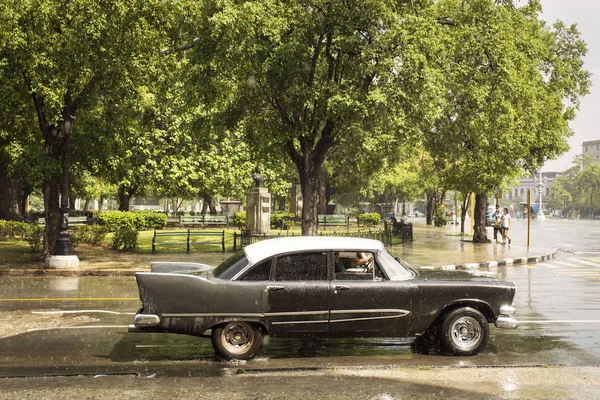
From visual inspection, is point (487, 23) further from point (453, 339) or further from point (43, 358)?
point (43, 358)

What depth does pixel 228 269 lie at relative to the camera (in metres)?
8.32

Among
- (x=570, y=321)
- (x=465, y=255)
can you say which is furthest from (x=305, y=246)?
(x=465, y=255)

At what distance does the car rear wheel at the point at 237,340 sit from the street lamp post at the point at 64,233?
38.7ft

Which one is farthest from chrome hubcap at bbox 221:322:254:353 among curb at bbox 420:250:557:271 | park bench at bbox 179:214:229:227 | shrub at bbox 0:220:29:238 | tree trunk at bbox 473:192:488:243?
park bench at bbox 179:214:229:227

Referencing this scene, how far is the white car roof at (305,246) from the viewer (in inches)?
323

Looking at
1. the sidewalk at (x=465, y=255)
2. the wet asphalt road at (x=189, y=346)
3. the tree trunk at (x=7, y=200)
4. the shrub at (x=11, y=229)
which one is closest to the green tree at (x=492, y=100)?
the sidewalk at (x=465, y=255)

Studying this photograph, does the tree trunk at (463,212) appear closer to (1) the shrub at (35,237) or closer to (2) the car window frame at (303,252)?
(1) the shrub at (35,237)

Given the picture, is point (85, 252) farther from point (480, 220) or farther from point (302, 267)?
point (480, 220)

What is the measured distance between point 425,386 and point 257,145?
1916cm

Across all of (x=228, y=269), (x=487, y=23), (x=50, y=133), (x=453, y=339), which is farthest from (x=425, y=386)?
(x=487, y=23)

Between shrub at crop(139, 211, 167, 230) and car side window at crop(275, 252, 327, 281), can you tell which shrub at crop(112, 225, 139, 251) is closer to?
car side window at crop(275, 252, 327, 281)

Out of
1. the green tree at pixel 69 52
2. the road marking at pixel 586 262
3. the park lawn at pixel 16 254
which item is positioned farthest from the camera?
the road marking at pixel 586 262

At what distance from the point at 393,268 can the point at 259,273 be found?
5.83ft

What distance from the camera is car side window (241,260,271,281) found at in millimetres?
8062
